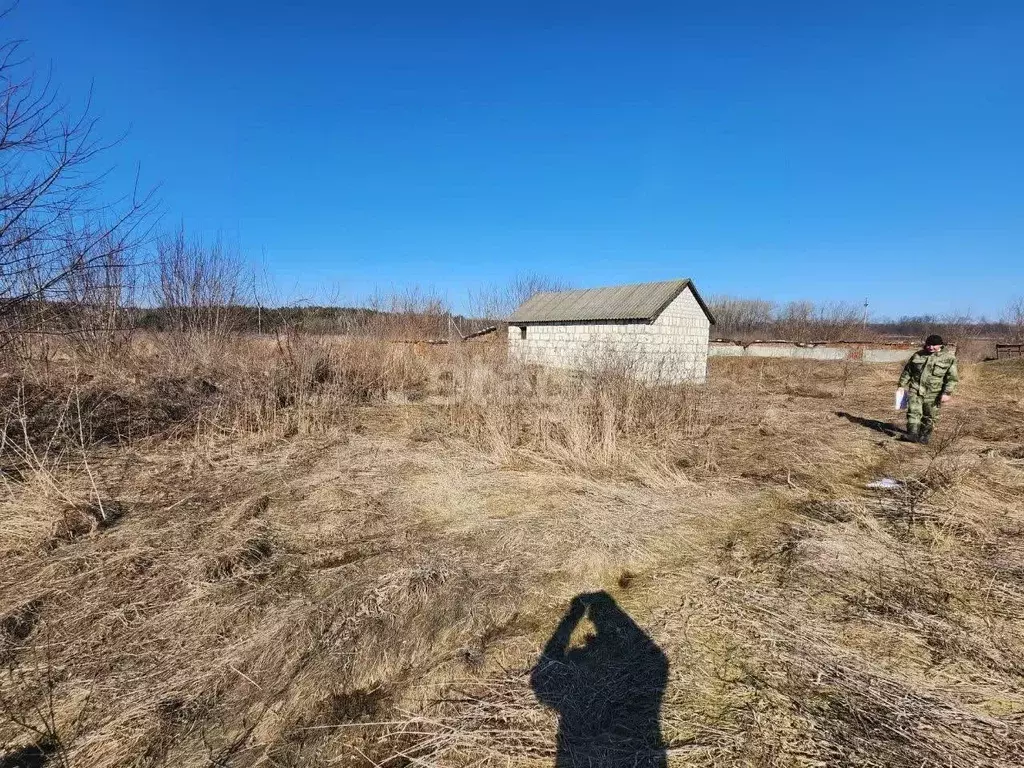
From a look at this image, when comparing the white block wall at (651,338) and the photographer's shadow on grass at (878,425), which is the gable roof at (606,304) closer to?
the white block wall at (651,338)

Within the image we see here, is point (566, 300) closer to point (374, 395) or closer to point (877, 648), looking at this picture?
point (374, 395)

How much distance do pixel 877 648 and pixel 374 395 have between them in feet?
29.7

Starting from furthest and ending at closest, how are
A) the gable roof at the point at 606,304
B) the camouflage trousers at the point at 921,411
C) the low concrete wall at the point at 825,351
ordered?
the low concrete wall at the point at 825,351
the gable roof at the point at 606,304
the camouflage trousers at the point at 921,411

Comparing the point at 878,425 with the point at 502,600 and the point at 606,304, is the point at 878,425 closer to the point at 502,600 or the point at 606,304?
the point at 502,600

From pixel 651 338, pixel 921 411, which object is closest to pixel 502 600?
pixel 921 411

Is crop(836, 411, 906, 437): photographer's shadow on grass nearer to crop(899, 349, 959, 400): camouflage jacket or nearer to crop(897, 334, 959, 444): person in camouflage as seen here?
crop(897, 334, 959, 444): person in camouflage

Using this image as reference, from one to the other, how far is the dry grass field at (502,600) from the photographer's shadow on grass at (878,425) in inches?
59.5

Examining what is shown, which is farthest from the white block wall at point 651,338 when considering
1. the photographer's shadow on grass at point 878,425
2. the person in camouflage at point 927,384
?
the person in camouflage at point 927,384

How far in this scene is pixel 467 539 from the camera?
3.54 metres

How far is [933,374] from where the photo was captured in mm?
6652

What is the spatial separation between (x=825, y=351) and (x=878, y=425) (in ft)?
67.5

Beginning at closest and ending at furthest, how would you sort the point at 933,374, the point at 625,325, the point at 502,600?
the point at 502,600
the point at 933,374
the point at 625,325

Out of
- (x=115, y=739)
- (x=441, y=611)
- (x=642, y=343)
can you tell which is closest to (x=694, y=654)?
(x=441, y=611)

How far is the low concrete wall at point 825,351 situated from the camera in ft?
82.7
